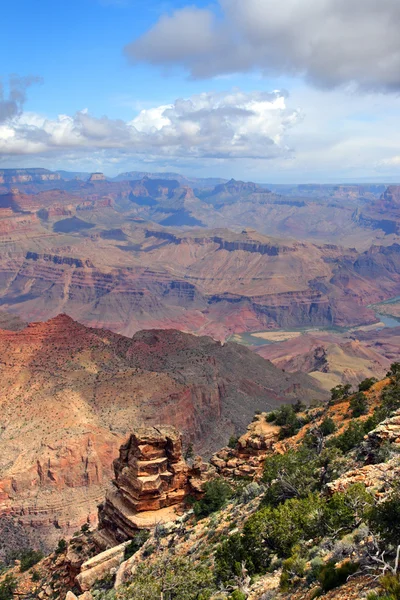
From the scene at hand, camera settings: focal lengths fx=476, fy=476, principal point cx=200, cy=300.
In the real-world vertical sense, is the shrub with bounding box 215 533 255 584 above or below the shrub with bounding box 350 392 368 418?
above

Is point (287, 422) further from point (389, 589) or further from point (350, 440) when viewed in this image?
point (389, 589)

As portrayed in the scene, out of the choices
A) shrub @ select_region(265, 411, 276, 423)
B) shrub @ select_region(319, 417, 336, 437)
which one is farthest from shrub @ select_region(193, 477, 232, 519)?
shrub @ select_region(265, 411, 276, 423)

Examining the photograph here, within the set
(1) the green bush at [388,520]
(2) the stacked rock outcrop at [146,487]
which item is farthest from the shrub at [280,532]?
(2) the stacked rock outcrop at [146,487]

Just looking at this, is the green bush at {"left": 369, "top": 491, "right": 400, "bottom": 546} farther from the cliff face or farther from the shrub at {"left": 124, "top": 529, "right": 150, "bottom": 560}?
the cliff face

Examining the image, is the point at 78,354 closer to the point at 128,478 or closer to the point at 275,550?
the point at 128,478

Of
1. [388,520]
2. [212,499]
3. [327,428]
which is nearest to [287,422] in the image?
[327,428]

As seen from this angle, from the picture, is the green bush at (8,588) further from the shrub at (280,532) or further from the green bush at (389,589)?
the green bush at (389,589)

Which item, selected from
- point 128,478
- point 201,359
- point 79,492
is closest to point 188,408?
point 201,359
